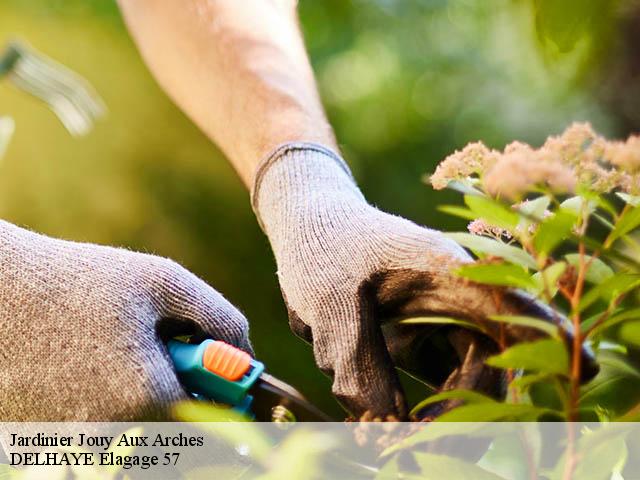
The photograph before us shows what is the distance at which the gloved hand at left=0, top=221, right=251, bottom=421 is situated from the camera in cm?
49

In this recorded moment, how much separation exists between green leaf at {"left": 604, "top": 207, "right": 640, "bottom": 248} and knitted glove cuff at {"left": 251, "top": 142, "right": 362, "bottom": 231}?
0.30 meters

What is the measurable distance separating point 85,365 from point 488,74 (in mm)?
2866

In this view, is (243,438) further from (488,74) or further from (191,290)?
(488,74)

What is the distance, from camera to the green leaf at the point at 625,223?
0.39 m

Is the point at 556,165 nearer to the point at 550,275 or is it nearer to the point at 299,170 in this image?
the point at 550,275

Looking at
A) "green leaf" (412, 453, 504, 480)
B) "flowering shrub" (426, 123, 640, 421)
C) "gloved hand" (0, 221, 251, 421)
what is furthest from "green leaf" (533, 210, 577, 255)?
"gloved hand" (0, 221, 251, 421)

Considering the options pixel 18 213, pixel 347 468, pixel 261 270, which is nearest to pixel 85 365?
pixel 347 468

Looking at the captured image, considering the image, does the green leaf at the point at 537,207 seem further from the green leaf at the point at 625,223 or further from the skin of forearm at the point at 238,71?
the skin of forearm at the point at 238,71

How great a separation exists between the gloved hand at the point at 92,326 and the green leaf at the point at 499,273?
209 mm

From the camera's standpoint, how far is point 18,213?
10.0 ft

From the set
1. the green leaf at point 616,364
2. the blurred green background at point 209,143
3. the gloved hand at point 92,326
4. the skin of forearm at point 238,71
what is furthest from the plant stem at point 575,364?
the blurred green background at point 209,143

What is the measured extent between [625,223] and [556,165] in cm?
7

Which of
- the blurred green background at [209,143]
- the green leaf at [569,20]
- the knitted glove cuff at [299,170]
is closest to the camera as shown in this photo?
the green leaf at [569,20]

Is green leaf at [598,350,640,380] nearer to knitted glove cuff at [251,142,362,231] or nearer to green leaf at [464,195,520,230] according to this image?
green leaf at [464,195,520,230]
